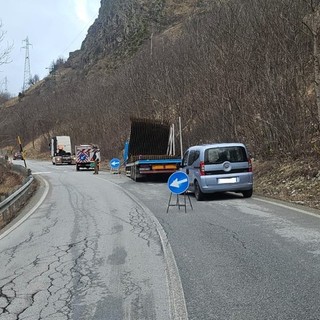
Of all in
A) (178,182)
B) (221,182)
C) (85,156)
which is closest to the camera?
(178,182)

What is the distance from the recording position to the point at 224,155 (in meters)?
14.6

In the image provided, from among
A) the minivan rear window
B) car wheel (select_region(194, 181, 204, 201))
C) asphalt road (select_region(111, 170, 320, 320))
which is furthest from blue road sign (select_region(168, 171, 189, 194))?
car wheel (select_region(194, 181, 204, 201))

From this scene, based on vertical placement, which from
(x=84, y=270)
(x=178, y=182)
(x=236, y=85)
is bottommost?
(x=84, y=270)


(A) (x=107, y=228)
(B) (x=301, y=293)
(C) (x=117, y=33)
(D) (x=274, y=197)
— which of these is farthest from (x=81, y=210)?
(C) (x=117, y=33)

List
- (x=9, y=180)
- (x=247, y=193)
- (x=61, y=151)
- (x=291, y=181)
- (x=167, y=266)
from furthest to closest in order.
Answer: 1. (x=61, y=151)
2. (x=9, y=180)
3. (x=291, y=181)
4. (x=247, y=193)
5. (x=167, y=266)

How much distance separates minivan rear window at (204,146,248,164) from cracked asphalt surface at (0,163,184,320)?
3392 mm

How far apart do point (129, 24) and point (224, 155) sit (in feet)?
361

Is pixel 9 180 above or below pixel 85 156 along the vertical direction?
below

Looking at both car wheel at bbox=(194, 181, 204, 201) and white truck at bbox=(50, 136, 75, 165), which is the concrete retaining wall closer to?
car wheel at bbox=(194, 181, 204, 201)

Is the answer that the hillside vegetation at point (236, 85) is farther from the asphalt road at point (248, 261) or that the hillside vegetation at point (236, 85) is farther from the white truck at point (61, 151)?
the asphalt road at point (248, 261)

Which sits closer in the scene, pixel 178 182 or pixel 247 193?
pixel 178 182

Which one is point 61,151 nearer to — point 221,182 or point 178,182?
point 221,182

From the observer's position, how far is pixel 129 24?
118688 millimetres

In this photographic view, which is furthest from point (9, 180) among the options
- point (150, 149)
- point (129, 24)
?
point (129, 24)
